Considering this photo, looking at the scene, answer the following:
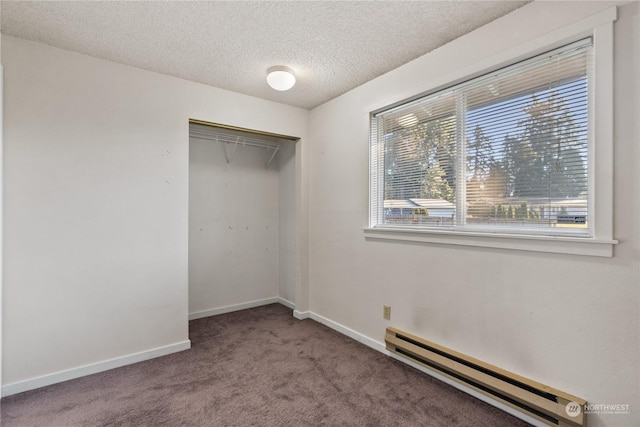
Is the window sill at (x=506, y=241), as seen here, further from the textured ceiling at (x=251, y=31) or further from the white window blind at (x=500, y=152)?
the textured ceiling at (x=251, y=31)

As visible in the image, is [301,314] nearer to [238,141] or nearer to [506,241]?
[238,141]

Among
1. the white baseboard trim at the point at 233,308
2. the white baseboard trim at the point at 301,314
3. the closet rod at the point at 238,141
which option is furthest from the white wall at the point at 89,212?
the white baseboard trim at the point at 301,314

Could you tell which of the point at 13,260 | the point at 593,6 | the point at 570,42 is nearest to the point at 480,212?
the point at 570,42

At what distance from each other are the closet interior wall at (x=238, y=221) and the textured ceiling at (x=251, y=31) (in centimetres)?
131

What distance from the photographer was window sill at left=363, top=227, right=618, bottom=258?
1604mm

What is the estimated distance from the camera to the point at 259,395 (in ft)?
7.04

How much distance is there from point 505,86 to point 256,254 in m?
3.37

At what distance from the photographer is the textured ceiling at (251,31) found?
6.19ft

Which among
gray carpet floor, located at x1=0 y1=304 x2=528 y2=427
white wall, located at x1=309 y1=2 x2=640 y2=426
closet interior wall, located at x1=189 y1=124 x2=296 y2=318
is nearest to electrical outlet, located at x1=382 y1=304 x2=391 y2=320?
white wall, located at x1=309 y1=2 x2=640 y2=426

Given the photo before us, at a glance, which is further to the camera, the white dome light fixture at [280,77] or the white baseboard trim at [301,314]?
the white baseboard trim at [301,314]

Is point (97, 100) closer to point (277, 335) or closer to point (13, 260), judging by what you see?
point (13, 260)

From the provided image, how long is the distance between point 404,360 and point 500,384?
2.60ft

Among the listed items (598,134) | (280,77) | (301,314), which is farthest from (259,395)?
(598,134)

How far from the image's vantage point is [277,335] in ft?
10.5
